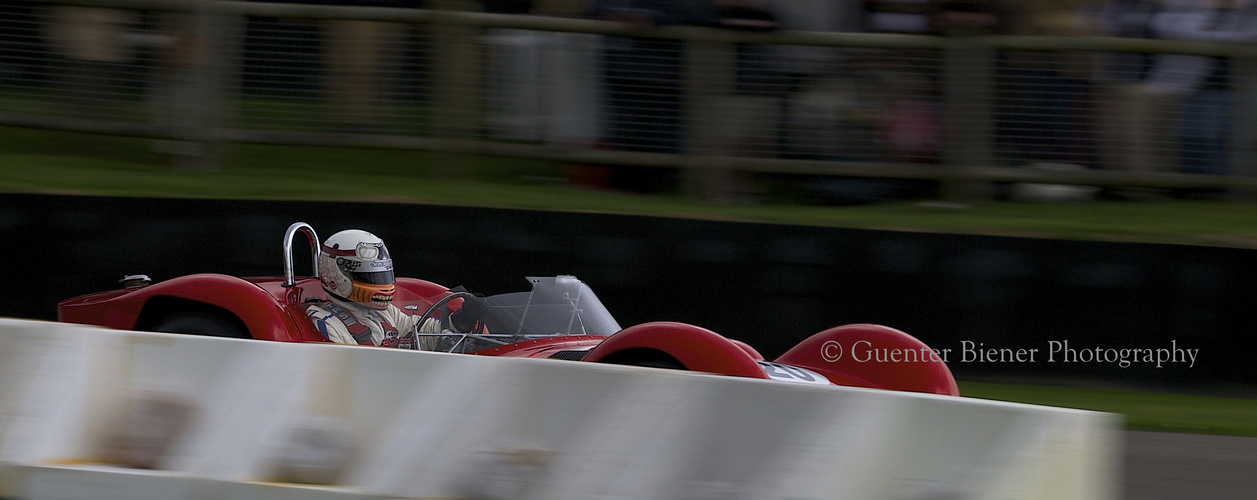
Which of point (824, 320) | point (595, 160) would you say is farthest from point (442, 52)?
point (824, 320)

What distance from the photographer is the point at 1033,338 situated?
7.21 meters

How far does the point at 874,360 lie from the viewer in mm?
5668

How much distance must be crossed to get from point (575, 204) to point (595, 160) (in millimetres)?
421

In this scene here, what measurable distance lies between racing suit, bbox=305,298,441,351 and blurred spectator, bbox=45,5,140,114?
10.2ft

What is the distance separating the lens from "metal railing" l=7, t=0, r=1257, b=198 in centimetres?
789

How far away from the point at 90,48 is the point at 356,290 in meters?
3.29

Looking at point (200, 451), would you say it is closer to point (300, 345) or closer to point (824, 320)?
point (300, 345)

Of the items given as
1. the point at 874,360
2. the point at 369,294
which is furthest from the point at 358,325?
the point at 874,360

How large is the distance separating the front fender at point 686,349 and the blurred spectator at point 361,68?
385 cm

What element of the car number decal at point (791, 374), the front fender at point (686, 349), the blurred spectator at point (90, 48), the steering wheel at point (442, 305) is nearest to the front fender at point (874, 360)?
the car number decal at point (791, 374)

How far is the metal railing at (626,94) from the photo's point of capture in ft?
25.9

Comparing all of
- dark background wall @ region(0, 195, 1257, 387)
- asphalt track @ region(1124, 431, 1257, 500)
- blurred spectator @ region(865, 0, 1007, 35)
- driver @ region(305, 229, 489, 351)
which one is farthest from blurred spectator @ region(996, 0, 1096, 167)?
driver @ region(305, 229, 489, 351)

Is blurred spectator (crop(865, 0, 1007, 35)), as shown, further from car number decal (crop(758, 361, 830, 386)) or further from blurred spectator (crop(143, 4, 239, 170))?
blurred spectator (crop(143, 4, 239, 170))

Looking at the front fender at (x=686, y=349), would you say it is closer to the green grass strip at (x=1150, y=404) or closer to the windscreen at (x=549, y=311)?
the windscreen at (x=549, y=311)
